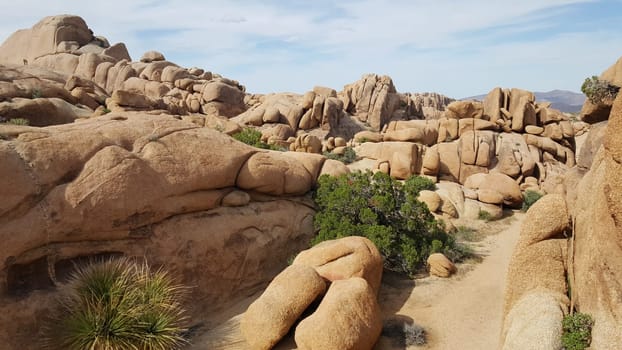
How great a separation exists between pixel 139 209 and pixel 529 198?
23.7 meters

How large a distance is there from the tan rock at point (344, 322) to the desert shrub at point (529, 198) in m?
19.2

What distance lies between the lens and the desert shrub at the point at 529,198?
26.9 meters

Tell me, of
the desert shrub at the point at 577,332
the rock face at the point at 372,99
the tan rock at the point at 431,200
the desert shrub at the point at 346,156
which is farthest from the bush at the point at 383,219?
the rock face at the point at 372,99

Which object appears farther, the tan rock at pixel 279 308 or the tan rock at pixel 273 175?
the tan rock at pixel 273 175

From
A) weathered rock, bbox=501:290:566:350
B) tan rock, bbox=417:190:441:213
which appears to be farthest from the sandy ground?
tan rock, bbox=417:190:441:213

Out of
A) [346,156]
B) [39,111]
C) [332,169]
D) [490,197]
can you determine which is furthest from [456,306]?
[39,111]

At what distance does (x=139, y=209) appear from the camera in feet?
43.3

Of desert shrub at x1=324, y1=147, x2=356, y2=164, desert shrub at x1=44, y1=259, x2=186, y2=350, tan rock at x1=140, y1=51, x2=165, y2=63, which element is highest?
Answer: tan rock at x1=140, y1=51, x2=165, y2=63

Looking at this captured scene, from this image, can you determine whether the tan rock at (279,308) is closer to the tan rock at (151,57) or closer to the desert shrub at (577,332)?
the desert shrub at (577,332)

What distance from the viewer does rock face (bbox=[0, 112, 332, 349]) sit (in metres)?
11.2

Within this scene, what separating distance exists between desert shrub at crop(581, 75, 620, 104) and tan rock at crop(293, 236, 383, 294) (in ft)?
23.3

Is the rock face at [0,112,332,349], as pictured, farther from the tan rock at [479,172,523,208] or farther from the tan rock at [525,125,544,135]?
the tan rock at [525,125,544,135]

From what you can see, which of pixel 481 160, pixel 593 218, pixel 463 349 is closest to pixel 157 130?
pixel 463 349

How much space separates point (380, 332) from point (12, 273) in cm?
962
